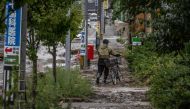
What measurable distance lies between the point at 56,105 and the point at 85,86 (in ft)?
23.9

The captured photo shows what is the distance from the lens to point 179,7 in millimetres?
18562

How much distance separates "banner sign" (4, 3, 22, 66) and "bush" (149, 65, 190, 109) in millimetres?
3292

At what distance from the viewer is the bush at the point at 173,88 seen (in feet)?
38.1

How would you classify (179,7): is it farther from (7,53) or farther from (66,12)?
(7,53)

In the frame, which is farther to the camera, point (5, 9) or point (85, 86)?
point (85, 86)

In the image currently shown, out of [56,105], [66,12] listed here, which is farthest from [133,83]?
[56,105]

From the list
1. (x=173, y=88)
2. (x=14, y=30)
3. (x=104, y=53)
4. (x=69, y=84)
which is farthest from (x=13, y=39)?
(x=104, y=53)

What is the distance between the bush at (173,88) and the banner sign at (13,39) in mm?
3292

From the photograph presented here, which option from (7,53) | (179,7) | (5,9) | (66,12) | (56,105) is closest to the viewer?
(5,9)

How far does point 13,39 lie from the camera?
1041cm

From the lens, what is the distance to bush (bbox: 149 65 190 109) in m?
11.6

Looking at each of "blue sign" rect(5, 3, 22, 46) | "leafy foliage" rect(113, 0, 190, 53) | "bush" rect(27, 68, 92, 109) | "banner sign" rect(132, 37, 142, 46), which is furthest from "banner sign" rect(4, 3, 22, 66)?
"banner sign" rect(132, 37, 142, 46)

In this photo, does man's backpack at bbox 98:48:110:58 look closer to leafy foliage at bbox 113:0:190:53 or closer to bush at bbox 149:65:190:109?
leafy foliage at bbox 113:0:190:53

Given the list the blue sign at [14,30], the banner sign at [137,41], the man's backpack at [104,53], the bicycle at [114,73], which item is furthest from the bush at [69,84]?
the banner sign at [137,41]
